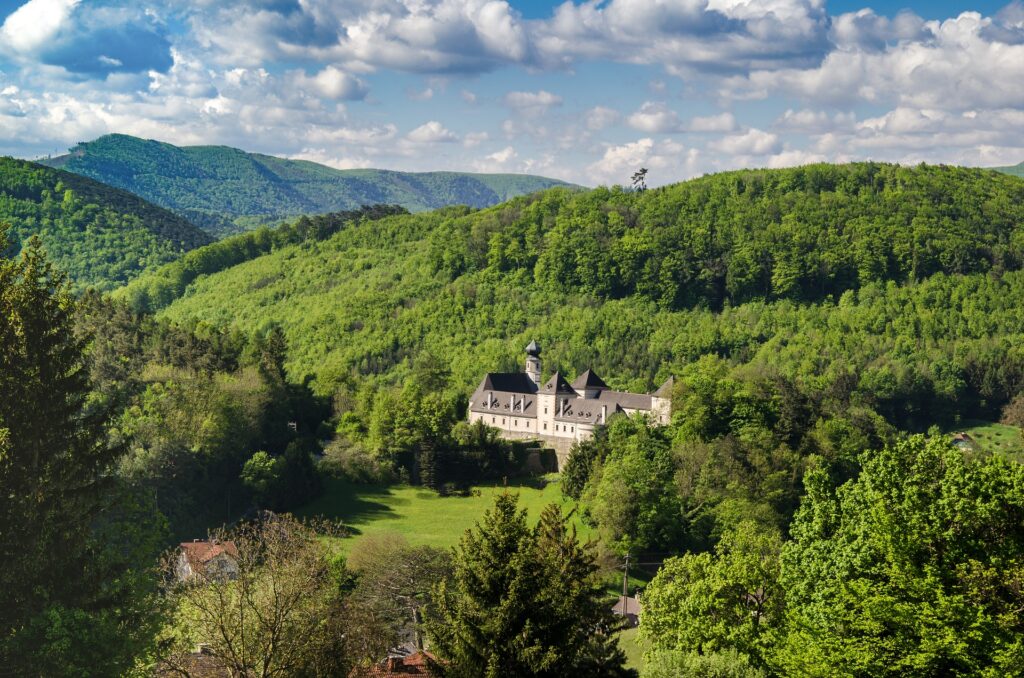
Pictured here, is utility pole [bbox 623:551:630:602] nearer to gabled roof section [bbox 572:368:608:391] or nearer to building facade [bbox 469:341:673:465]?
building facade [bbox 469:341:673:465]

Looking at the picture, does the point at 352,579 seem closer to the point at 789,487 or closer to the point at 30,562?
the point at 30,562

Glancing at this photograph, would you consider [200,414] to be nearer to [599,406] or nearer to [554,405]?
[554,405]

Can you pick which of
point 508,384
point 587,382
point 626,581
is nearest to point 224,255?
point 508,384

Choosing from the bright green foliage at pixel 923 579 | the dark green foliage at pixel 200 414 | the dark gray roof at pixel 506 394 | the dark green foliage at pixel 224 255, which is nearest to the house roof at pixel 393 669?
the bright green foliage at pixel 923 579

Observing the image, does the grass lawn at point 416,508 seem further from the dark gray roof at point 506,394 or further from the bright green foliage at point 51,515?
the bright green foliage at point 51,515

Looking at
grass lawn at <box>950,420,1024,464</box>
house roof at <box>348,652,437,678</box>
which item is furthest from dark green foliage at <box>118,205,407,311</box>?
house roof at <box>348,652,437,678</box>
